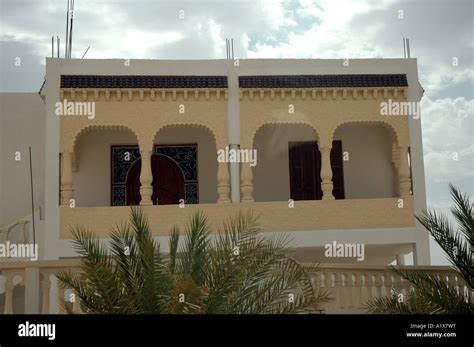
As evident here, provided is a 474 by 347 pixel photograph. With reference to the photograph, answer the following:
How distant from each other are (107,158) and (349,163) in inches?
190

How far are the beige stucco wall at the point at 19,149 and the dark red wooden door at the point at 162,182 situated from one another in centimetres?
182

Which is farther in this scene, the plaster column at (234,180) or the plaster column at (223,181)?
the plaster column at (234,180)

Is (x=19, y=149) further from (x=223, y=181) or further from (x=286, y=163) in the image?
(x=286, y=163)

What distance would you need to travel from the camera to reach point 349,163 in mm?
14359

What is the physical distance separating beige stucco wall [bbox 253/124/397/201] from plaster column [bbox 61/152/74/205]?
3.77 m

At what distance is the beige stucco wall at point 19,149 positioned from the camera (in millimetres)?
14242

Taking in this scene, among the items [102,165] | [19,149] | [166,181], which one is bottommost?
[166,181]

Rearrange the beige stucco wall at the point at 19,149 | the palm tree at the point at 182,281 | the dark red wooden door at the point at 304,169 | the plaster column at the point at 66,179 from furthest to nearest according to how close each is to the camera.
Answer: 1. the beige stucco wall at the point at 19,149
2. the dark red wooden door at the point at 304,169
3. the plaster column at the point at 66,179
4. the palm tree at the point at 182,281

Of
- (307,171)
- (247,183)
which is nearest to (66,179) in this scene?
(247,183)

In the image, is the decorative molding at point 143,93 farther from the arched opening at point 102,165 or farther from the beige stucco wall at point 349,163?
the beige stucco wall at point 349,163

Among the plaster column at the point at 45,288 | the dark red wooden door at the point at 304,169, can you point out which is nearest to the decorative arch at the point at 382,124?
the dark red wooden door at the point at 304,169

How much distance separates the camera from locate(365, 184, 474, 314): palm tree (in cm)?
686

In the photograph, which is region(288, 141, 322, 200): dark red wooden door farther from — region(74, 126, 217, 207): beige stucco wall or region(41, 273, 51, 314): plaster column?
region(41, 273, 51, 314): plaster column
